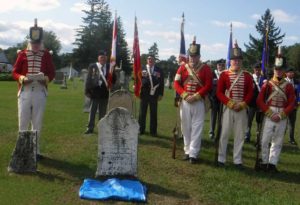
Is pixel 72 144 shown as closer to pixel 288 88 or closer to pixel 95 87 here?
pixel 95 87

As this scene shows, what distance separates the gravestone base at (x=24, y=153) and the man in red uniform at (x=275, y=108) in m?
4.75

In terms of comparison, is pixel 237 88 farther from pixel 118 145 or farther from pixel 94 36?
pixel 94 36

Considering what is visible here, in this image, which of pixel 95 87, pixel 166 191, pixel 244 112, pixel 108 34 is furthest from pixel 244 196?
pixel 108 34

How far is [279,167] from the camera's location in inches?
422

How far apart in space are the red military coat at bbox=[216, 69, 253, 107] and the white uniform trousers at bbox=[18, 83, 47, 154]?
3830mm

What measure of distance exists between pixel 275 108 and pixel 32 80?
5135mm

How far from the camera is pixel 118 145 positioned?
29.1 feet

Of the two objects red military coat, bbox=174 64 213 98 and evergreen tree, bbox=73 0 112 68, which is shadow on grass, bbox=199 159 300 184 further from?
evergreen tree, bbox=73 0 112 68

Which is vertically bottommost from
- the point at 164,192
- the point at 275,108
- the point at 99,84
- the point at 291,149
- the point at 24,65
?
the point at 164,192

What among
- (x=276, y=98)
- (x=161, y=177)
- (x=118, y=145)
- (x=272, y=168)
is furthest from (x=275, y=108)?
(x=118, y=145)

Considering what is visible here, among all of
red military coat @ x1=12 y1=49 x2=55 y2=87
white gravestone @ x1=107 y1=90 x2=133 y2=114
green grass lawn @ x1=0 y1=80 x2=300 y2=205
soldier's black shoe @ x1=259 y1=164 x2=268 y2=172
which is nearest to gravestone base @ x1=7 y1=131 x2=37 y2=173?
green grass lawn @ x1=0 y1=80 x2=300 y2=205

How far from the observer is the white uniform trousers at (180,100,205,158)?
10.4 m

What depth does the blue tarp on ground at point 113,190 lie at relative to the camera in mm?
7594

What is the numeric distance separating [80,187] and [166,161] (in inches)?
114
